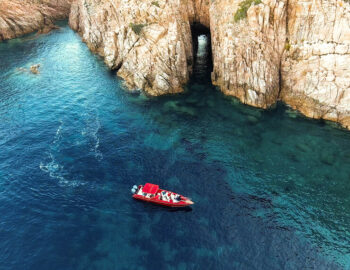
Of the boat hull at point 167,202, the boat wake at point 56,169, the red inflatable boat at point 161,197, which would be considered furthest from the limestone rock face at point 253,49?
the red inflatable boat at point 161,197

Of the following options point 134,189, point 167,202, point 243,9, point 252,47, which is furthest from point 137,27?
point 167,202

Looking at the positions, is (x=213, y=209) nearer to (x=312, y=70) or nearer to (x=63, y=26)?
(x=312, y=70)

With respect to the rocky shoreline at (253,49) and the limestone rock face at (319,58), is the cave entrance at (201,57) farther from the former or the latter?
the limestone rock face at (319,58)

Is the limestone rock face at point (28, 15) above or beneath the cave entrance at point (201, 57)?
above

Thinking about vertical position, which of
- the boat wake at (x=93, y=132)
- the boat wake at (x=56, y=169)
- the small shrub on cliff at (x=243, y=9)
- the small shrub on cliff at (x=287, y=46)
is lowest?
the boat wake at (x=56, y=169)

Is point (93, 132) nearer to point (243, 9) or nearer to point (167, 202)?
point (167, 202)

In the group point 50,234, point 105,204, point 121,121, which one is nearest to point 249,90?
point 121,121
